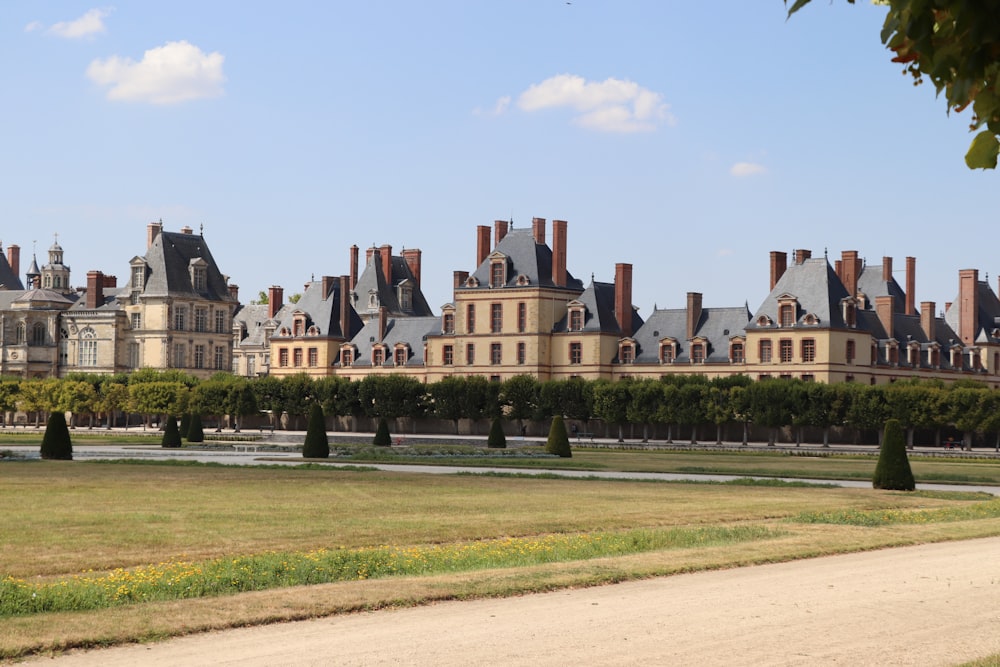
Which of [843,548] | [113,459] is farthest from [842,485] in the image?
[113,459]

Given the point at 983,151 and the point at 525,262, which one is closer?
the point at 983,151

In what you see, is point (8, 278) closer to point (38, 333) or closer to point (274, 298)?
point (38, 333)

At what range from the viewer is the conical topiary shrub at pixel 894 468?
2981 centimetres

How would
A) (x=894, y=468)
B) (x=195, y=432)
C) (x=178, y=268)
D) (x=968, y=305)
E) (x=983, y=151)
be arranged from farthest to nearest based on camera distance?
1. (x=178, y=268)
2. (x=968, y=305)
3. (x=195, y=432)
4. (x=894, y=468)
5. (x=983, y=151)

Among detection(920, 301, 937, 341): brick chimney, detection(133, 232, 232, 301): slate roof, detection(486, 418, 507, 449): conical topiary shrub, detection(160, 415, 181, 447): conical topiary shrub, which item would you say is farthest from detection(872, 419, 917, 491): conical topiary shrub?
detection(133, 232, 232, 301): slate roof

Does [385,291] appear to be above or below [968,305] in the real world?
above

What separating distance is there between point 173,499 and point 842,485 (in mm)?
15983

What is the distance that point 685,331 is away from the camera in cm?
7862

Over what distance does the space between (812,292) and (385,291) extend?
36.7 metres

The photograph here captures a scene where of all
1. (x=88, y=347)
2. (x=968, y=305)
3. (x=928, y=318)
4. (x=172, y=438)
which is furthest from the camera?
(x=88, y=347)

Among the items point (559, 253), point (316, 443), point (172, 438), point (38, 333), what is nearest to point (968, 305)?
point (559, 253)

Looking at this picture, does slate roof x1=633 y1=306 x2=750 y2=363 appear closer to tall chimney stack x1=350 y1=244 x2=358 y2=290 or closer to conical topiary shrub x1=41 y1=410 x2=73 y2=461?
tall chimney stack x1=350 y1=244 x2=358 y2=290

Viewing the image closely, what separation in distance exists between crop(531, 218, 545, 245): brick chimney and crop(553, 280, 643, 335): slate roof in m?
4.24

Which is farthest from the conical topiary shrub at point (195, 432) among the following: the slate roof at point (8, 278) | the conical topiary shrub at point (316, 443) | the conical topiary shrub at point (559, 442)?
the slate roof at point (8, 278)
